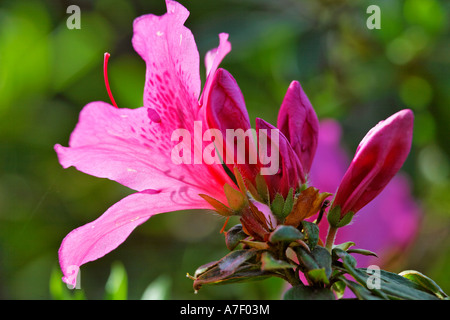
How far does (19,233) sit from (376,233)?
1593 millimetres

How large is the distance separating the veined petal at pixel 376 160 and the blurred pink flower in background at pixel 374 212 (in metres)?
0.16

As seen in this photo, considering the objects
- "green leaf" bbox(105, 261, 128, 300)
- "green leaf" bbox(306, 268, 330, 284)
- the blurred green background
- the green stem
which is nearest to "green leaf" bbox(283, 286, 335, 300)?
"green leaf" bbox(306, 268, 330, 284)

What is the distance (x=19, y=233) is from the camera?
249cm

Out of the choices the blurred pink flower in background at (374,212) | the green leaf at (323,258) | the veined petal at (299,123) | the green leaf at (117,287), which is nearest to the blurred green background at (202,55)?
the blurred pink flower in background at (374,212)

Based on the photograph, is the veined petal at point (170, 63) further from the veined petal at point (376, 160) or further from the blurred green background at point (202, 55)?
the blurred green background at point (202, 55)

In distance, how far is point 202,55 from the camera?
7.19ft

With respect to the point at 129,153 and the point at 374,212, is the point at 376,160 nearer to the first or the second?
the point at 129,153

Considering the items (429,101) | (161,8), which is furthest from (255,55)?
(429,101)

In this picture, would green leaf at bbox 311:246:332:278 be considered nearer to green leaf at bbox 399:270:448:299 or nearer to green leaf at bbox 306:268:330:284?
green leaf at bbox 306:268:330:284

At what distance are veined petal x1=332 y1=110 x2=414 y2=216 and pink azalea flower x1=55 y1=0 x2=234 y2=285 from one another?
20 centimetres

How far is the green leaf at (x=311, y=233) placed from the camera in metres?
0.88

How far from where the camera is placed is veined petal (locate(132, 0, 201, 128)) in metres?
0.93

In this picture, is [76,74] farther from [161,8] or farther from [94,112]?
[94,112]

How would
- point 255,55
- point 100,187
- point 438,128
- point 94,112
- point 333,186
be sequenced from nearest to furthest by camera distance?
1. point 94,112
2. point 333,186
3. point 438,128
4. point 255,55
5. point 100,187
